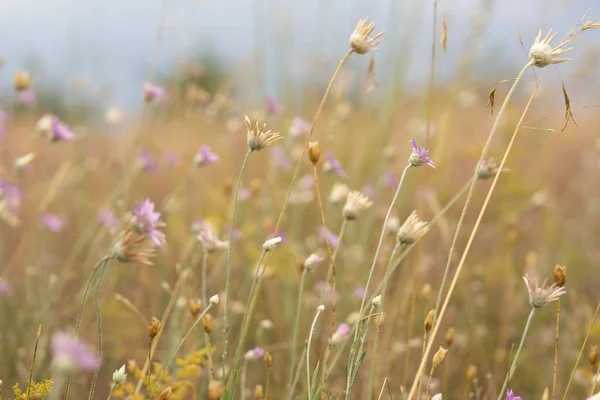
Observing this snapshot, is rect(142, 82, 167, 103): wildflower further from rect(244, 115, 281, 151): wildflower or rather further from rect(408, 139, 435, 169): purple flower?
rect(408, 139, 435, 169): purple flower

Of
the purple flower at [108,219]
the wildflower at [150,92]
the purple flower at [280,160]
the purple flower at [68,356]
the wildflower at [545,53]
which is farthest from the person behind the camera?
the purple flower at [280,160]

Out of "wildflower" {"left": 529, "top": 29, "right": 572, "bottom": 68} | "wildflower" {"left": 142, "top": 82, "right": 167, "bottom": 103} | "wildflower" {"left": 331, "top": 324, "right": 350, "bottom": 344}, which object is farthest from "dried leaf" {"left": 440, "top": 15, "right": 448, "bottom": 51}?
"wildflower" {"left": 142, "top": 82, "right": 167, "bottom": 103}

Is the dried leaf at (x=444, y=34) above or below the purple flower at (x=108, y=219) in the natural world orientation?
above

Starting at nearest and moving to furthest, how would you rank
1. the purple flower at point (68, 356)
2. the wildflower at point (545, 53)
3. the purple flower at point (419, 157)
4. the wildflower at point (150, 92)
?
1. the purple flower at point (68, 356)
2. the wildflower at point (545, 53)
3. the purple flower at point (419, 157)
4. the wildflower at point (150, 92)

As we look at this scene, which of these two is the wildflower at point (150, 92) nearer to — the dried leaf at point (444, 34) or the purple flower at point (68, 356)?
the dried leaf at point (444, 34)

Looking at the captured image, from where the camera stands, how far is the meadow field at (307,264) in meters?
0.91

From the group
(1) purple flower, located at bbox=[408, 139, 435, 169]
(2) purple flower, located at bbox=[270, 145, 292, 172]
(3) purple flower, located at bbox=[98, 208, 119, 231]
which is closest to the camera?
(1) purple flower, located at bbox=[408, 139, 435, 169]

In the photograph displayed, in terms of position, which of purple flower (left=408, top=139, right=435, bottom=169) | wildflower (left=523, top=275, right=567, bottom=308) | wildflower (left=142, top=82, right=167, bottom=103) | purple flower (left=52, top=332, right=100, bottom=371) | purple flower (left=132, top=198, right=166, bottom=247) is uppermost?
purple flower (left=408, top=139, right=435, bottom=169)

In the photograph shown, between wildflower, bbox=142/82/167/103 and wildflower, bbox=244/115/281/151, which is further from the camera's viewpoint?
wildflower, bbox=142/82/167/103

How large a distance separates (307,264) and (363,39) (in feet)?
1.25

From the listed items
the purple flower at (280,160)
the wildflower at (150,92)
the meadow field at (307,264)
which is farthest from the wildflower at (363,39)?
the purple flower at (280,160)

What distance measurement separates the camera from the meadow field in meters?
0.91

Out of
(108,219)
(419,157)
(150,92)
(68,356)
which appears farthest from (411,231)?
(108,219)

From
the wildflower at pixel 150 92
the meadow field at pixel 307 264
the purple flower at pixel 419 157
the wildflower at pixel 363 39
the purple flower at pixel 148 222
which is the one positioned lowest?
the meadow field at pixel 307 264
